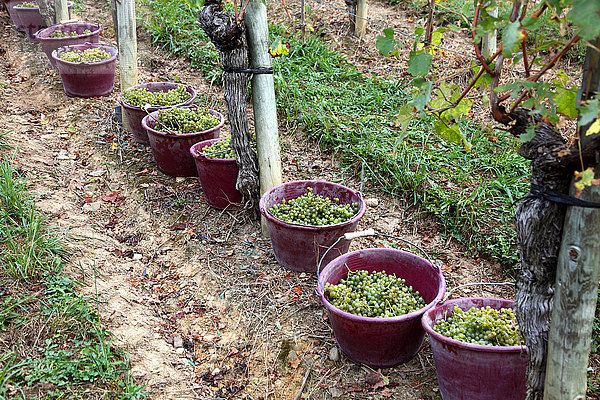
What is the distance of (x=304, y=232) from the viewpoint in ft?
11.2

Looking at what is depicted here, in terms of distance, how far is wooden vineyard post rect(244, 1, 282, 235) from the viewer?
364cm

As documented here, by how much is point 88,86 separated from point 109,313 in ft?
11.9

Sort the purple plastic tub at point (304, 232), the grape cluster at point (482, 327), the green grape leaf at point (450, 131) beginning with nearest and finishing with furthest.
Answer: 1. the green grape leaf at point (450, 131)
2. the grape cluster at point (482, 327)
3. the purple plastic tub at point (304, 232)

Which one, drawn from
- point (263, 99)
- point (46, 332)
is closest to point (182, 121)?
point (263, 99)

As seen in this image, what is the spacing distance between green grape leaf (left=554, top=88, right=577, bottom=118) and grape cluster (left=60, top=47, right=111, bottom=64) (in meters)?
5.35

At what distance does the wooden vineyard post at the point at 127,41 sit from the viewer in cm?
519

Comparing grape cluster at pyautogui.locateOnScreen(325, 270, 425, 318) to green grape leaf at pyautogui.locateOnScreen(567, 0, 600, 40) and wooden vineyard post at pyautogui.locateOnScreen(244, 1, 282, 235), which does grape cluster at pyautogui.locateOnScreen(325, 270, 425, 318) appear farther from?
green grape leaf at pyautogui.locateOnScreen(567, 0, 600, 40)

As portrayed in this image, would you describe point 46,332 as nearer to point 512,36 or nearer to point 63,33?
point 512,36

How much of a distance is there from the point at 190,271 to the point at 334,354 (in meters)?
1.40

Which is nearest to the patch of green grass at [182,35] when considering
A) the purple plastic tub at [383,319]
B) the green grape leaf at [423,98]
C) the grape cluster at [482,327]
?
the purple plastic tub at [383,319]

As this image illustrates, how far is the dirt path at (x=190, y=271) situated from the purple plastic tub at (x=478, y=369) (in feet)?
0.96

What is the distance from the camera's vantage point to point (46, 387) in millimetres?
2705

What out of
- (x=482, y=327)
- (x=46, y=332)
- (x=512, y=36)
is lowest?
(x=46, y=332)

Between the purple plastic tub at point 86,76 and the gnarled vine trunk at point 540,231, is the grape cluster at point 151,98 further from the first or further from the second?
the gnarled vine trunk at point 540,231
